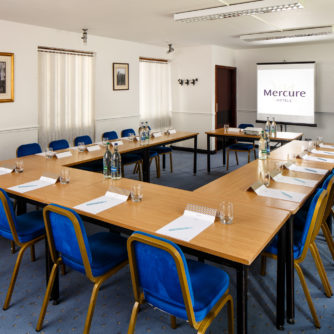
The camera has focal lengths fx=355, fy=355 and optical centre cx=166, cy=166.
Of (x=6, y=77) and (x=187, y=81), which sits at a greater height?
(x=187, y=81)

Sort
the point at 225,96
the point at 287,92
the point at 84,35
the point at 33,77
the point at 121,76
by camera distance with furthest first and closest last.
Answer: the point at 225,96 < the point at 287,92 < the point at 121,76 < the point at 84,35 < the point at 33,77

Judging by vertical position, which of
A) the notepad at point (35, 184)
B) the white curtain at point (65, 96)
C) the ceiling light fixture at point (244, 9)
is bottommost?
the notepad at point (35, 184)

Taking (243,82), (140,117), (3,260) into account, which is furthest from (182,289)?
(243,82)

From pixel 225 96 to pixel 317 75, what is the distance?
222 cm

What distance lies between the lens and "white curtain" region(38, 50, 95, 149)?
6.04 m

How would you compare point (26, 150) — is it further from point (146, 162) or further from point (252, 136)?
point (252, 136)

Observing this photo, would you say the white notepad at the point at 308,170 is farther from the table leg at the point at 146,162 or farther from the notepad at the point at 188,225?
the table leg at the point at 146,162

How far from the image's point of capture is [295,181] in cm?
321

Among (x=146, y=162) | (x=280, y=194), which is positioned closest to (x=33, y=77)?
(x=146, y=162)

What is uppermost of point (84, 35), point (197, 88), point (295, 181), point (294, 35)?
point (294, 35)

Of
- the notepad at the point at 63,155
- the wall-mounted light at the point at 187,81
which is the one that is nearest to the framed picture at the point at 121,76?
the wall-mounted light at the point at 187,81

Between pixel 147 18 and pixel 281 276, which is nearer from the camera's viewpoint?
pixel 281 276

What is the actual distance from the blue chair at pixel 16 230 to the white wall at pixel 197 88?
20.5 ft

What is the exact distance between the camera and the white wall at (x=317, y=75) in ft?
26.5
